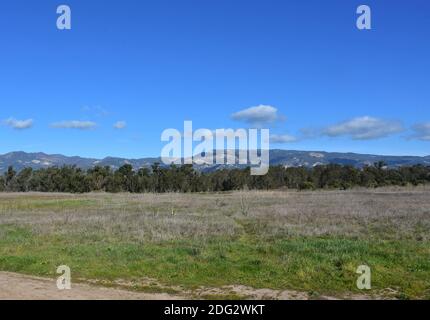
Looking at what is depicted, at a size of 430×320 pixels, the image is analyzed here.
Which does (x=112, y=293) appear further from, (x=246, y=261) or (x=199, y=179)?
(x=199, y=179)

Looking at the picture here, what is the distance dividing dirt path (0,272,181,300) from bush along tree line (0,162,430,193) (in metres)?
99.7

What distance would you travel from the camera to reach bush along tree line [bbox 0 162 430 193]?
11694cm

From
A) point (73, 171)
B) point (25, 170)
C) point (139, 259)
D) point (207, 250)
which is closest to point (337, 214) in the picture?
point (207, 250)

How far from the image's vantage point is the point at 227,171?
12775 cm

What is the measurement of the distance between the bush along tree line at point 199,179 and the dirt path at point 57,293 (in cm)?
9966

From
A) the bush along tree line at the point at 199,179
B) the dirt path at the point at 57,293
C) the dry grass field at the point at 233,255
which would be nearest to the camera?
the dirt path at the point at 57,293

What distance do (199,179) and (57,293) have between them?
4221 inches

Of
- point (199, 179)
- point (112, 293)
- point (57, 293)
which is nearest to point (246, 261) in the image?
point (112, 293)

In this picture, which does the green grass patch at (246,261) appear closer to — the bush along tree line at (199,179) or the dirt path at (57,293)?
the dirt path at (57,293)

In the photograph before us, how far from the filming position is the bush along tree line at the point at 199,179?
4604 inches

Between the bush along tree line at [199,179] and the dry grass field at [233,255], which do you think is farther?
the bush along tree line at [199,179]

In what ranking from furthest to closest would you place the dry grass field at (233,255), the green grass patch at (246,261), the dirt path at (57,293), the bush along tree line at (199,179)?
1. the bush along tree line at (199,179)
2. the green grass patch at (246,261)
3. the dry grass field at (233,255)
4. the dirt path at (57,293)

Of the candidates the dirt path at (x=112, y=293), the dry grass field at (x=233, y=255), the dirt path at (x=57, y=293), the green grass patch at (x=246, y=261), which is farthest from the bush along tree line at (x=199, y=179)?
the dirt path at (x=57, y=293)
